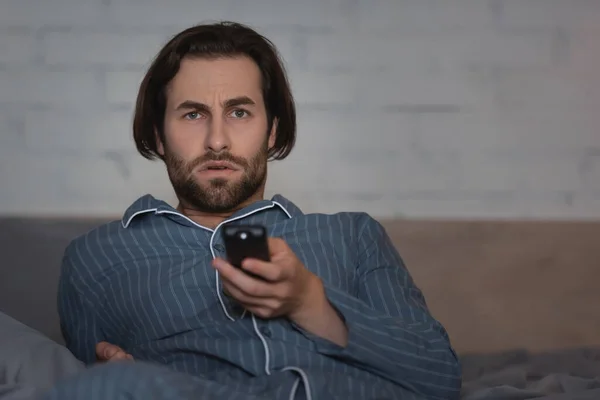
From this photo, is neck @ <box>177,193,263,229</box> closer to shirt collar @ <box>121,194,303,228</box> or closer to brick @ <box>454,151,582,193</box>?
shirt collar @ <box>121,194,303,228</box>

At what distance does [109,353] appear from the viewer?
1317 mm

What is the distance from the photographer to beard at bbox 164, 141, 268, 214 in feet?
4.91

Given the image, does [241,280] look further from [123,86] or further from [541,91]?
[541,91]

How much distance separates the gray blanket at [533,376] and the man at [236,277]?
0.35 feet

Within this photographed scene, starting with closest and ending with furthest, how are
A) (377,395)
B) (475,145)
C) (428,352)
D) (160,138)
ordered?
(377,395) < (428,352) < (160,138) < (475,145)

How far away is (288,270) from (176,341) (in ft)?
0.96

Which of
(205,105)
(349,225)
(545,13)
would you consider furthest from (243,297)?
(545,13)

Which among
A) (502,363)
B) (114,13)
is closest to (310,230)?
(502,363)

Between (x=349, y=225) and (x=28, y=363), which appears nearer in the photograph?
(x=28, y=363)

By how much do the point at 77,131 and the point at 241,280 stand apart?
3.18ft

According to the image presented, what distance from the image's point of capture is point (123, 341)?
1409 millimetres

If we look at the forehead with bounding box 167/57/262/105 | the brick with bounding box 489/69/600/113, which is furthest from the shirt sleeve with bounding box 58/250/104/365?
the brick with bounding box 489/69/600/113

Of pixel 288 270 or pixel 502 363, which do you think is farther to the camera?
pixel 502 363

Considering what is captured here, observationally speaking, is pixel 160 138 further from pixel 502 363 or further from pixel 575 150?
pixel 575 150
